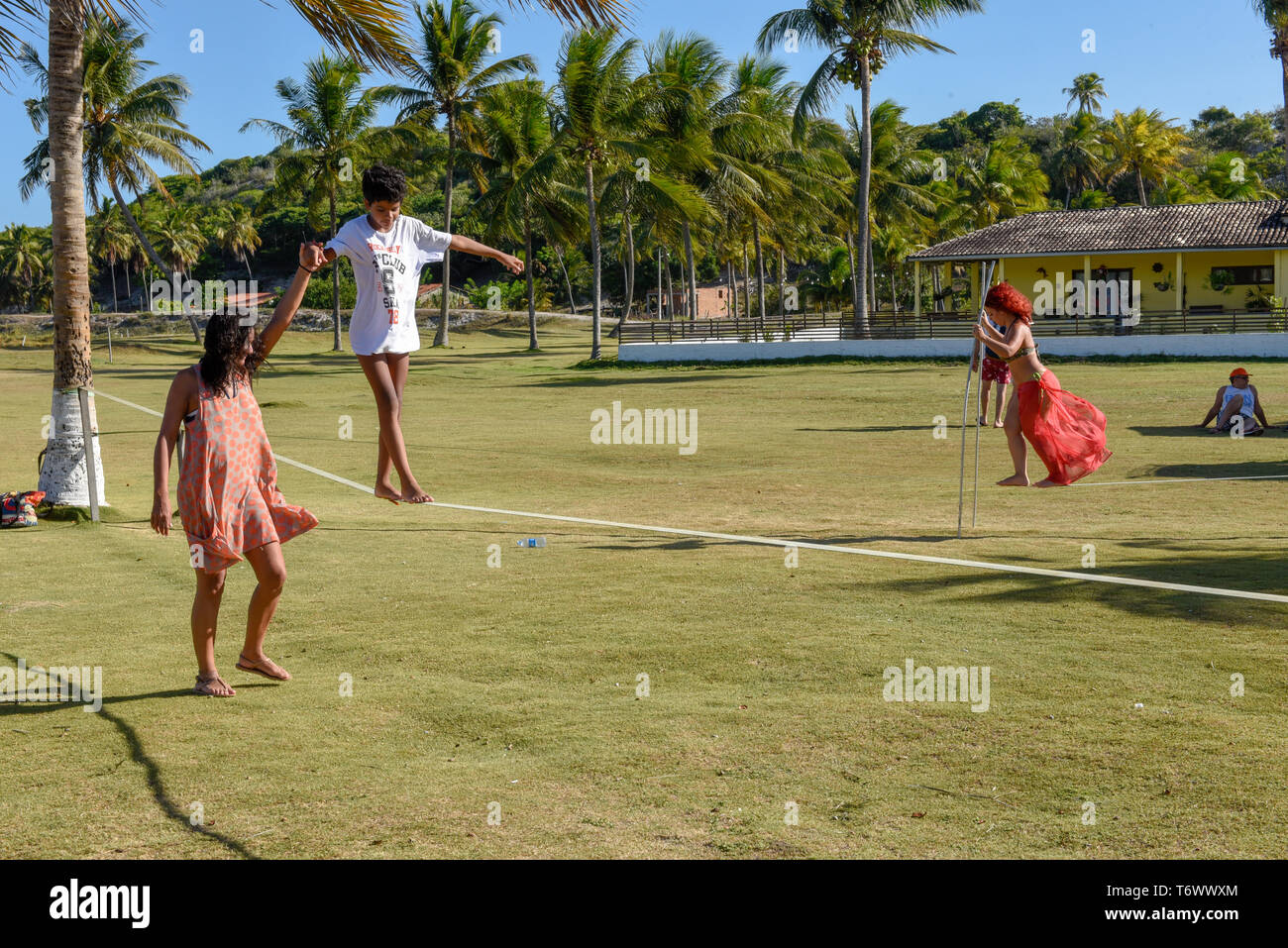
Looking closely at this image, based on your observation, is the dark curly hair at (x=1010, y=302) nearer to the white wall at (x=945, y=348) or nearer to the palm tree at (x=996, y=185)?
the white wall at (x=945, y=348)

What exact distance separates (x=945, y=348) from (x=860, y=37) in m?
11.0

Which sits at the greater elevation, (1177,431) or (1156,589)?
(1177,431)

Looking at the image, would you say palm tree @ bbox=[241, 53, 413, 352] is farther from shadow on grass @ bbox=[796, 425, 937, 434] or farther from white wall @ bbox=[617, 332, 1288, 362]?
shadow on grass @ bbox=[796, 425, 937, 434]

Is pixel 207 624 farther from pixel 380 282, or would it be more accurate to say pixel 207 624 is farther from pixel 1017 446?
pixel 1017 446

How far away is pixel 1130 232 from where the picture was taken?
154 feet

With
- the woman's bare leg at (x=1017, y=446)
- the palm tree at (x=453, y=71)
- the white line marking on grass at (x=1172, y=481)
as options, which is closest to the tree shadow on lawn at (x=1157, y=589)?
the woman's bare leg at (x=1017, y=446)

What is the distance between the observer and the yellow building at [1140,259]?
149ft

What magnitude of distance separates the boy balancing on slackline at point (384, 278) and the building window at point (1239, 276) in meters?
47.0

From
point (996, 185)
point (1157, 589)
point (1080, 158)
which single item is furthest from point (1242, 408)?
point (1080, 158)

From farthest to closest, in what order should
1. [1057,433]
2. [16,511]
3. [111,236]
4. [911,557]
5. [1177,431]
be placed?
[111,236] → [1177,431] → [16,511] → [911,557] → [1057,433]

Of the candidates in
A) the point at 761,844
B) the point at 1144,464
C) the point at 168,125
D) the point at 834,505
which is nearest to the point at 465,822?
the point at 761,844

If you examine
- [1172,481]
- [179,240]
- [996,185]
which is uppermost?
[996,185]

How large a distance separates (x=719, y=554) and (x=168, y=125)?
4253 centimetres

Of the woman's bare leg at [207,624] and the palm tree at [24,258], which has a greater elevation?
the palm tree at [24,258]
